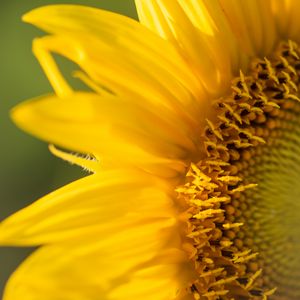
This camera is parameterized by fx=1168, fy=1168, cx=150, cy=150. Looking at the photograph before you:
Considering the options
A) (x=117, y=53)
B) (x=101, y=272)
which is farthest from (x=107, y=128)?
(x=101, y=272)

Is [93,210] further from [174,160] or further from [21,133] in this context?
[21,133]

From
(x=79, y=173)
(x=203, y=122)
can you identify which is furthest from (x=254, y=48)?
(x=79, y=173)

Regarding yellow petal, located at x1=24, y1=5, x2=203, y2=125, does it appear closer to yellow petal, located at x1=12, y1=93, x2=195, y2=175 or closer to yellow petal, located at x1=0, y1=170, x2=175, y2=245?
yellow petal, located at x1=12, y1=93, x2=195, y2=175

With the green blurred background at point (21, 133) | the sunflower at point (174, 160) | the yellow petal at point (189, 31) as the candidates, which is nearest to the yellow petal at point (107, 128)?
the sunflower at point (174, 160)

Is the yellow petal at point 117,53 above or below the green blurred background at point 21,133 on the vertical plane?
above

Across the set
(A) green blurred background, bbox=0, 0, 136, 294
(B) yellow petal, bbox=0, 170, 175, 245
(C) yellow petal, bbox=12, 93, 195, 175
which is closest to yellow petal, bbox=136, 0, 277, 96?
(C) yellow petal, bbox=12, 93, 195, 175

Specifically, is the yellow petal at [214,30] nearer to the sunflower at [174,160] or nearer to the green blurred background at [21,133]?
the sunflower at [174,160]
